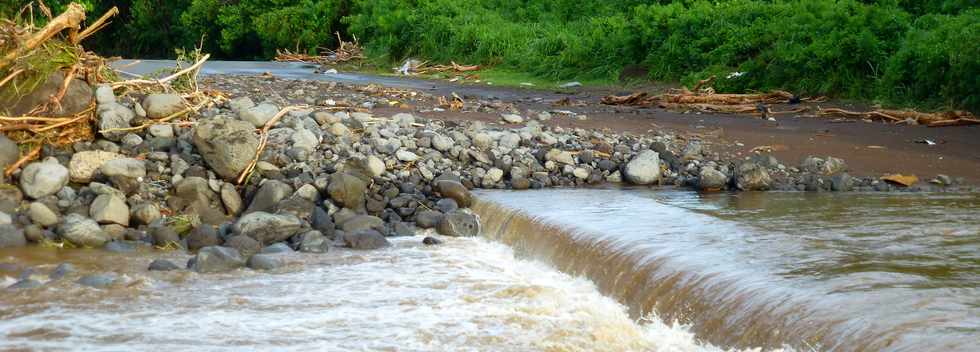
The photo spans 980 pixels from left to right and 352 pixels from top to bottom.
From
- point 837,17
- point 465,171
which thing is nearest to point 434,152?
point 465,171

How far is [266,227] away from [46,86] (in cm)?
308

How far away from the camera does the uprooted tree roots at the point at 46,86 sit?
1027 centimetres

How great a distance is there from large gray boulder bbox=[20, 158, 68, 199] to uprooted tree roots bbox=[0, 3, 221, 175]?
0.94 feet

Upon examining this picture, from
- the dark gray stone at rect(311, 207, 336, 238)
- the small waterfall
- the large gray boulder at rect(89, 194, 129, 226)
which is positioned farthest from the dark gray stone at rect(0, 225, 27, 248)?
the small waterfall

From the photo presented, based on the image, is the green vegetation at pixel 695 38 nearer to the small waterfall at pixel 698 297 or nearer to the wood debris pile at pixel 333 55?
the wood debris pile at pixel 333 55

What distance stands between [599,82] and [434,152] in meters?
10.6

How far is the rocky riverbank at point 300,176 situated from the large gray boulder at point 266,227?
0.01 metres

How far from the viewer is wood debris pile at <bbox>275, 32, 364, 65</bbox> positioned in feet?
105

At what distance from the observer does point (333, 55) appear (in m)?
33.0

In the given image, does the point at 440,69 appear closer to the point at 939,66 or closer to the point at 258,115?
the point at 939,66

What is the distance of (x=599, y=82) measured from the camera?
20969mm

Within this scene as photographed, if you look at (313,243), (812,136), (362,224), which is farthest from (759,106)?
(313,243)

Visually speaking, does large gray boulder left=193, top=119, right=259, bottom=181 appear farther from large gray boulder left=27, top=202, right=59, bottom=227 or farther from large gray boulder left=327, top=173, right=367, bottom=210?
large gray boulder left=27, top=202, right=59, bottom=227

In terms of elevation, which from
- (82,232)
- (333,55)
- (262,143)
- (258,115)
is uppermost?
(258,115)
